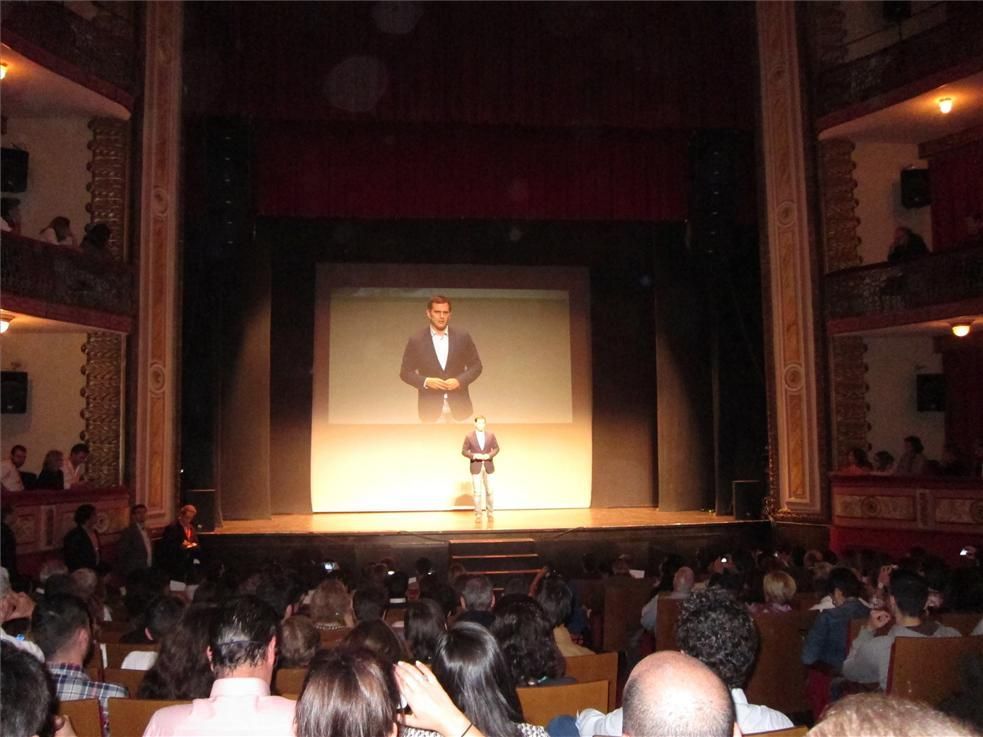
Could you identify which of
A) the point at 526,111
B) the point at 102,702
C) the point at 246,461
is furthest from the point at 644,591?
the point at 246,461

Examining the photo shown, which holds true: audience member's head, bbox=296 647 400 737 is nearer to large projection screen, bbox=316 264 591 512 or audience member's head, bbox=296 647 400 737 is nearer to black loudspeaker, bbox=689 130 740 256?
black loudspeaker, bbox=689 130 740 256

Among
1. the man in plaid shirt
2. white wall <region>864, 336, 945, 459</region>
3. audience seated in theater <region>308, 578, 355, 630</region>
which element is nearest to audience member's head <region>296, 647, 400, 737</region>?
the man in plaid shirt

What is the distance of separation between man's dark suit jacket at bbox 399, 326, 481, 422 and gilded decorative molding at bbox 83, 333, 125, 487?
440 cm

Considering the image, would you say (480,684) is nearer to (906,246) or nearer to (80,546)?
(80,546)

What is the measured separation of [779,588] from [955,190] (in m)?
8.68

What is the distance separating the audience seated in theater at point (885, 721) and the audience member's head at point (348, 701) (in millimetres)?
938

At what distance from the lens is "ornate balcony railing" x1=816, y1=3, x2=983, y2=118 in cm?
1060

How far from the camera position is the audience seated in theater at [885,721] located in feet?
4.60

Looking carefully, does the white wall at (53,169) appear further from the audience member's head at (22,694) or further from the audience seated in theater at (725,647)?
the audience member's head at (22,694)

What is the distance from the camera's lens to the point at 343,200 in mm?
12828

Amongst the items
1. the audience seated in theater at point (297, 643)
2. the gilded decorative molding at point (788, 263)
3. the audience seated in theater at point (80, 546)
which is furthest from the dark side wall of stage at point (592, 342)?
the audience seated in theater at point (297, 643)

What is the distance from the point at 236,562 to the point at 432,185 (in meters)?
5.42

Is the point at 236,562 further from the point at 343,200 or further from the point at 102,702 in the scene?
the point at 102,702

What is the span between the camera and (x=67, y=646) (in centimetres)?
345
